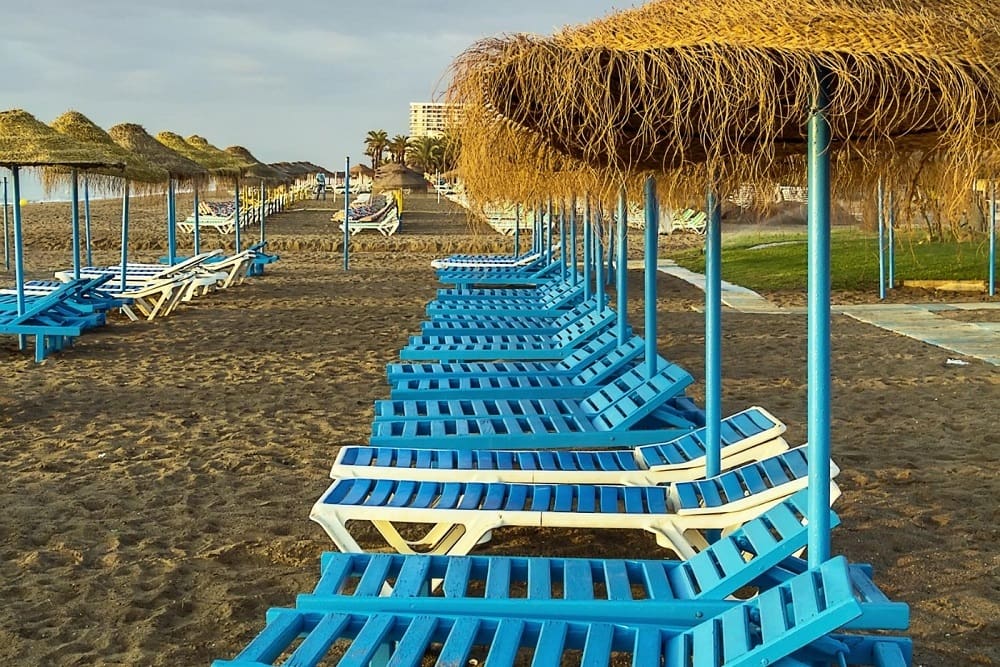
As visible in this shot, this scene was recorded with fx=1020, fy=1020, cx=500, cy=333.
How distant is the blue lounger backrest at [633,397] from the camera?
17.0ft

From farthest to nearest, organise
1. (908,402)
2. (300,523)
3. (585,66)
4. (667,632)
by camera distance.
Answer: (908,402) < (300,523) < (667,632) < (585,66)

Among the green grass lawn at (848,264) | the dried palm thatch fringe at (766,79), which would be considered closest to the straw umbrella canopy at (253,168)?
the green grass lawn at (848,264)

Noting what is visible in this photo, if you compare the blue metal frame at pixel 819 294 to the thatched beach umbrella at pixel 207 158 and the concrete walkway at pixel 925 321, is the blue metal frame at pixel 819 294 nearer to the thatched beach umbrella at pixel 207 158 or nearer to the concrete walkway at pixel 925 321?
the concrete walkway at pixel 925 321

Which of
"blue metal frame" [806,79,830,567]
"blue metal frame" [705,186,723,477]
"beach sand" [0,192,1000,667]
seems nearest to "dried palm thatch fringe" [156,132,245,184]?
"beach sand" [0,192,1000,667]

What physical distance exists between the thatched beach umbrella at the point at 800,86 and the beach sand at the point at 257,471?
820 mm

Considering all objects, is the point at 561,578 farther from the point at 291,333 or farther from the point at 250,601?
the point at 291,333

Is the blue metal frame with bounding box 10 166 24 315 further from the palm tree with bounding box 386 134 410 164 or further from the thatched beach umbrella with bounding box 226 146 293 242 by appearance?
the palm tree with bounding box 386 134 410 164

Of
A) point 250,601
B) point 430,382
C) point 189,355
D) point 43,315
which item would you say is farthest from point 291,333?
point 250,601

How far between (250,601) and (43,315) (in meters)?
6.91

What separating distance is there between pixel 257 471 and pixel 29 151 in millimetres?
6141

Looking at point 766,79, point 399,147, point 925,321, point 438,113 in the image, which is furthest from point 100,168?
point 399,147

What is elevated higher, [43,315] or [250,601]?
[43,315]

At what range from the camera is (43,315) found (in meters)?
9.69

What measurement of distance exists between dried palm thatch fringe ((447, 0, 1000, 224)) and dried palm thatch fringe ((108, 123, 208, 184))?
12290 mm
